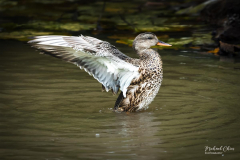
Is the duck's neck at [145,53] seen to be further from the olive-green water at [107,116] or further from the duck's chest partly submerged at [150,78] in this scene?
the olive-green water at [107,116]

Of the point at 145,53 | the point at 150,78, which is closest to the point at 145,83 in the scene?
the point at 150,78

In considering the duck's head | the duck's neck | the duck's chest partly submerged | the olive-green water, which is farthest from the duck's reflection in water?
the duck's head

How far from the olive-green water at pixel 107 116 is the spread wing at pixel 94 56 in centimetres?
58

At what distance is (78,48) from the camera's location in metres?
6.14

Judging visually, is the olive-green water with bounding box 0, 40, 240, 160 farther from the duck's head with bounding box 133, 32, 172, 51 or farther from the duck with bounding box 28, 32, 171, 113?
the duck's head with bounding box 133, 32, 172, 51

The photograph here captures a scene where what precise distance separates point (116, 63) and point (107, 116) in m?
0.91

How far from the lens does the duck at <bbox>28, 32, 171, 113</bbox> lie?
20.4ft

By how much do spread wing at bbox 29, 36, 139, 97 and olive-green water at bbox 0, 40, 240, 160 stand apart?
1.91 ft

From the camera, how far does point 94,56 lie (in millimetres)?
6250

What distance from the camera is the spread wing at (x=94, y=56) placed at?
6.17 metres

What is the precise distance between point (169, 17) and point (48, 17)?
14.7ft

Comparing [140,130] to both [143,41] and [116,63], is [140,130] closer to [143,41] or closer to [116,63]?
[116,63]

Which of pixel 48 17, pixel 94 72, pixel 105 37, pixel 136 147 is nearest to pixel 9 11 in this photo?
pixel 48 17

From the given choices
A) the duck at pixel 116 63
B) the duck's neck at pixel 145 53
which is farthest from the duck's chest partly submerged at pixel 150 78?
the duck's neck at pixel 145 53
